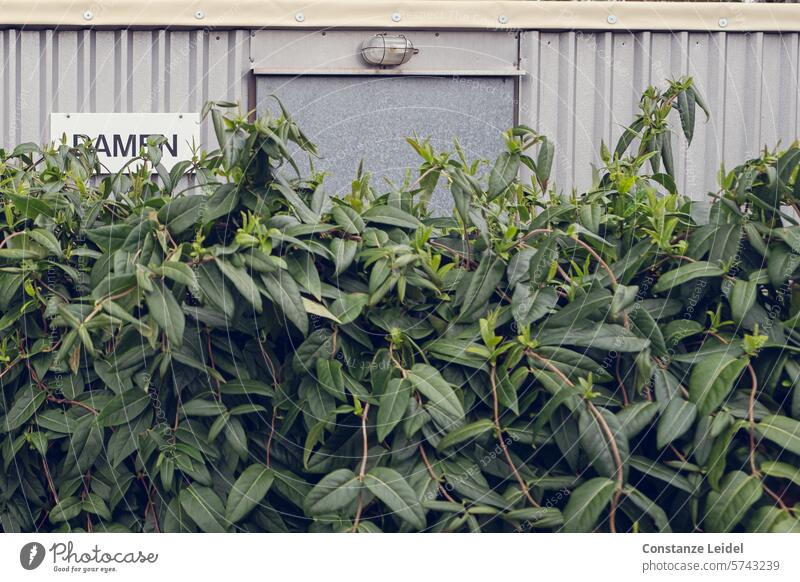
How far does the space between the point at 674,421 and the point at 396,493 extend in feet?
1.37

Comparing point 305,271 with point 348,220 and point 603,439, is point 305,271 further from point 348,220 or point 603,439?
point 603,439

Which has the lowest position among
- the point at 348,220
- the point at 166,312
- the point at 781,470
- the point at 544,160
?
the point at 781,470

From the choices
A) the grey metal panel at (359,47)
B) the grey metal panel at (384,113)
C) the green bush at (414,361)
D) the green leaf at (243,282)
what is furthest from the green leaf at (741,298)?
the grey metal panel at (359,47)

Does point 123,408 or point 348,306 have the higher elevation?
point 348,306

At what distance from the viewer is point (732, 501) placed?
4.00 feet

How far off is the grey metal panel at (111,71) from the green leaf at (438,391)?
2491 mm

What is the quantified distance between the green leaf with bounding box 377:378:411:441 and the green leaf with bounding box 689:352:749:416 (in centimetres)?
42

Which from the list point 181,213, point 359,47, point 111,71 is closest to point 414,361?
point 181,213

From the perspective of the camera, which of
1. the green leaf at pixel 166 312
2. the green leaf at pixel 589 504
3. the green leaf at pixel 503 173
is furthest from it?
the green leaf at pixel 503 173

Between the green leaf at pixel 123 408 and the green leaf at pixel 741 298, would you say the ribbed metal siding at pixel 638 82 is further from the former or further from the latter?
the green leaf at pixel 123 408

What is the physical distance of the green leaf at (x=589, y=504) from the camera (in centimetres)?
123

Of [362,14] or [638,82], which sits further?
[638,82]

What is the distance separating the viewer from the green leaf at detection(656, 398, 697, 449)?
4.03 feet
